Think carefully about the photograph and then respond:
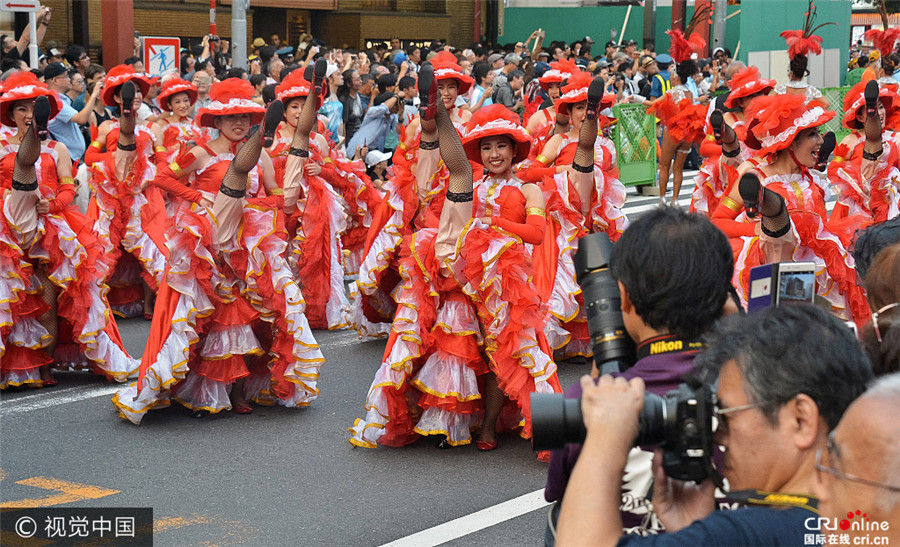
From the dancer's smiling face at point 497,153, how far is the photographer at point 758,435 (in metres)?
4.33

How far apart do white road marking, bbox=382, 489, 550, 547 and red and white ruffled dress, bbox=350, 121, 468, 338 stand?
9.86 feet

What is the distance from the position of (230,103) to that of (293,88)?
203 cm

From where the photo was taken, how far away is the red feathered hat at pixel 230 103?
6930 mm

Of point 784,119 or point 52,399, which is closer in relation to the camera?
point 784,119

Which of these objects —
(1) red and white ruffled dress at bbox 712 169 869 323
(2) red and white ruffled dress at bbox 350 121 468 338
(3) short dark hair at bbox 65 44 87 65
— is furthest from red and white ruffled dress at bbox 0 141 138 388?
(3) short dark hair at bbox 65 44 87 65

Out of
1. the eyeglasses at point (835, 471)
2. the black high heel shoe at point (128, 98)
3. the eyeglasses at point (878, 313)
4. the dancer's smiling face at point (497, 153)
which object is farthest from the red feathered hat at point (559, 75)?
the eyeglasses at point (835, 471)

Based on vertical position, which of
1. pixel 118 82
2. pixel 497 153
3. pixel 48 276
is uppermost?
pixel 118 82

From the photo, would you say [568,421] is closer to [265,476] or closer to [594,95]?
[265,476]

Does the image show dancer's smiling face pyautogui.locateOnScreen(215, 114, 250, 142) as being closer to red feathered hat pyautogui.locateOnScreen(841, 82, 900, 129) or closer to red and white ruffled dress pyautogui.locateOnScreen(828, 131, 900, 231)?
red and white ruffled dress pyautogui.locateOnScreen(828, 131, 900, 231)

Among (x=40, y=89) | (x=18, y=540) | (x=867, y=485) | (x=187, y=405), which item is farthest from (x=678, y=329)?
(x=40, y=89)

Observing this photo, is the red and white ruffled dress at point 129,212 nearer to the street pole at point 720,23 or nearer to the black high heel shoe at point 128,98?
the black high heel shoe at point 128,98

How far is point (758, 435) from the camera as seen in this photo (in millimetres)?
2088

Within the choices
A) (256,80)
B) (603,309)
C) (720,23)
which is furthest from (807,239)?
(720,23)

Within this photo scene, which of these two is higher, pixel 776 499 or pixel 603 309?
pixel 603 309
